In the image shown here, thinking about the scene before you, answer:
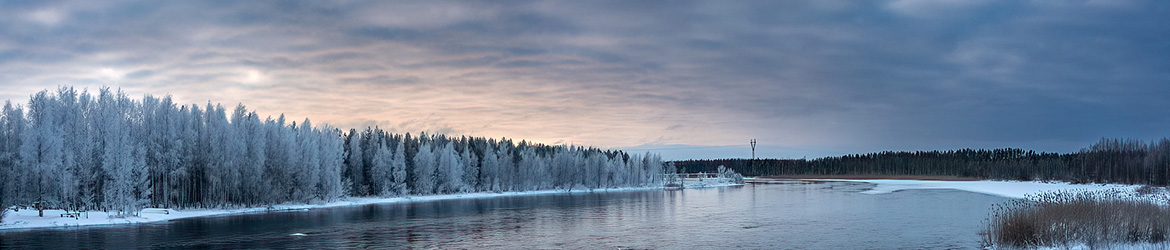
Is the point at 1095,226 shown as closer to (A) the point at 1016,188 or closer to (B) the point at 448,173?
(A) the point at 1016,188

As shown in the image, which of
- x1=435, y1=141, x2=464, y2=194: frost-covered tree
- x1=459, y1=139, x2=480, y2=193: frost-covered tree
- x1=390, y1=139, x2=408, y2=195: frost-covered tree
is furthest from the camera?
x1=459, y1=139, x2=480, y2=193: frost-covered tree

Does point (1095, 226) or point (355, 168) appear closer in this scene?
point (1095, 226)

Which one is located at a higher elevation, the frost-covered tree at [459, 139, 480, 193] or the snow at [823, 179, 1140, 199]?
the frost-covered tree at [459, 139, 480, 193]

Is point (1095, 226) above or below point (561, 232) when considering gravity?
above

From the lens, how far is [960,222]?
4666 cm

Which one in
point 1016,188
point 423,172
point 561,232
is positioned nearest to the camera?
point 561,232

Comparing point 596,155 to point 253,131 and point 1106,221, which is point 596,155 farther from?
point 1106,221

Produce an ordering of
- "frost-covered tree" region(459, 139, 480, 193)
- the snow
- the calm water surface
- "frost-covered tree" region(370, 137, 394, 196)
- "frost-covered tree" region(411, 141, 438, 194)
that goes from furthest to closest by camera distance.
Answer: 1. "frost-covered tree" region(459, 139, 480, 193)
2. "frost-covered tree" region(411, 141, 438, 194)
3. "frost-covered tree" region(370, 137, 394, 196)
4. the snow
5. the calm water surface

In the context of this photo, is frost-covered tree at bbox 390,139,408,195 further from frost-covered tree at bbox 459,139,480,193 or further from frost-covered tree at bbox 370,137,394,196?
frost-covered tree at bbox 459,139,480,193

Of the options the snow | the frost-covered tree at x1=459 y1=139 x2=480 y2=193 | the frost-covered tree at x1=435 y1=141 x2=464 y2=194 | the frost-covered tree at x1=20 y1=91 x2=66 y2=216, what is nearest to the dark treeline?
the frost-covered tree at x1=20 y1=91 x2=66 y2=216

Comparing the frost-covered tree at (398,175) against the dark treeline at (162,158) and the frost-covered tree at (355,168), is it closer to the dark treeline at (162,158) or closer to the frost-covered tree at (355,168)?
the dark treeline at (162,158)

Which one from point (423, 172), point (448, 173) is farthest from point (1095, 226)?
point (448, 173)

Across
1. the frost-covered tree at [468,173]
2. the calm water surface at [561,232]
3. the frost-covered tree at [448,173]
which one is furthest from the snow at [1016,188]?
the frost-covered tree at [468,173]

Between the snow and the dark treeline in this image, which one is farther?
the snow
